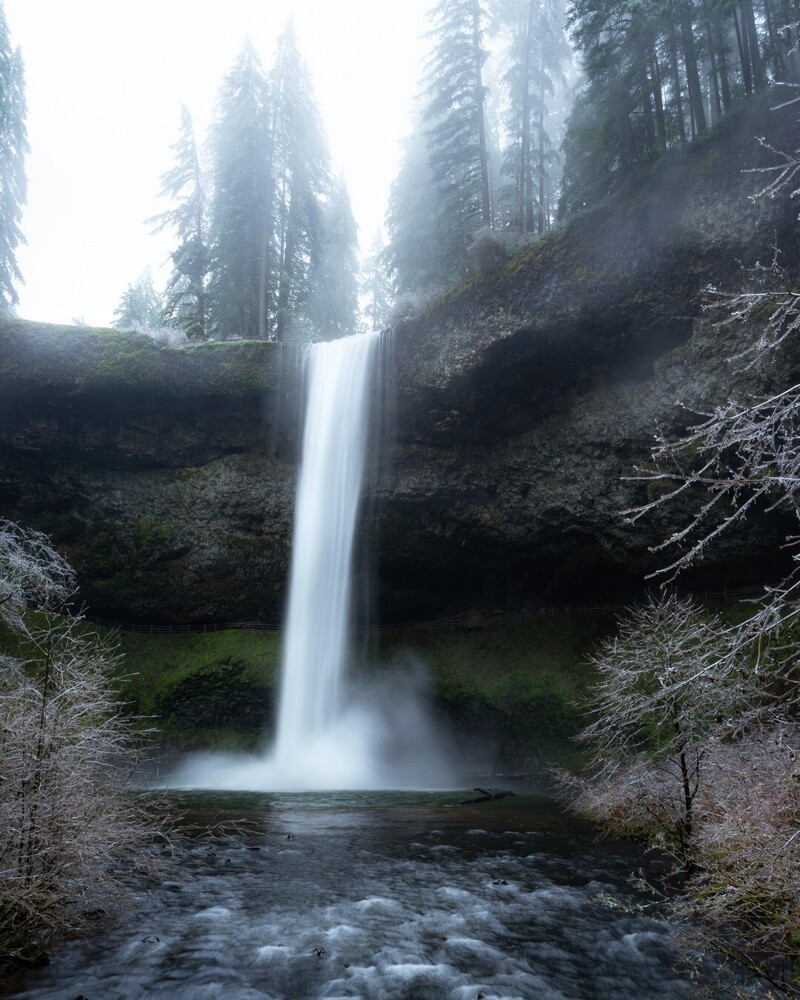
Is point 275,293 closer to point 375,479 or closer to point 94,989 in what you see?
point 375,479

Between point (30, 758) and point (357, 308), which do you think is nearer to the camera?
→ point (30, 758)

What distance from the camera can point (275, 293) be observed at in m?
29.2

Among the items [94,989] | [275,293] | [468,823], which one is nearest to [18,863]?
[94,989]

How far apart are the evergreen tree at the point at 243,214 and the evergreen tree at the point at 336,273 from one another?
3101 millimetres

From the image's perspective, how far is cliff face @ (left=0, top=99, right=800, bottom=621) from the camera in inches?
642

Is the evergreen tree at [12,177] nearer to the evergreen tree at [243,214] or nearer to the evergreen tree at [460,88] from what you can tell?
the evergreen tree at [243,214]

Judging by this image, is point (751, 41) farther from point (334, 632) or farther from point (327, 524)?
point (334, 632)

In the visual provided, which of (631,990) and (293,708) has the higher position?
(293,708)

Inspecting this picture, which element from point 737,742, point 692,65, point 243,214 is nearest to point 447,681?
point 737,742

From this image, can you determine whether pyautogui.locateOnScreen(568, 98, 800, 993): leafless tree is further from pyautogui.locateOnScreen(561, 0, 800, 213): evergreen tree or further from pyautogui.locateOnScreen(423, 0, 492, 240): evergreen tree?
pyautogui.locateOnScreen(423, 0, 492, 240): evergreen tree

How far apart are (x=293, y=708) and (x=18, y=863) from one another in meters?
15.8

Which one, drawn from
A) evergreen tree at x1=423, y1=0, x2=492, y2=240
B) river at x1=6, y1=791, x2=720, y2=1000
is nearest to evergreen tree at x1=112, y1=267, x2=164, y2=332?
evergreen tree at x1=423, y1=0, x2=492, y2=240

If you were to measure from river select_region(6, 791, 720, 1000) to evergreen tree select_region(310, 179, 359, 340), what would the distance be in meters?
22.9

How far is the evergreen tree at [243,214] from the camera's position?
27.8m
